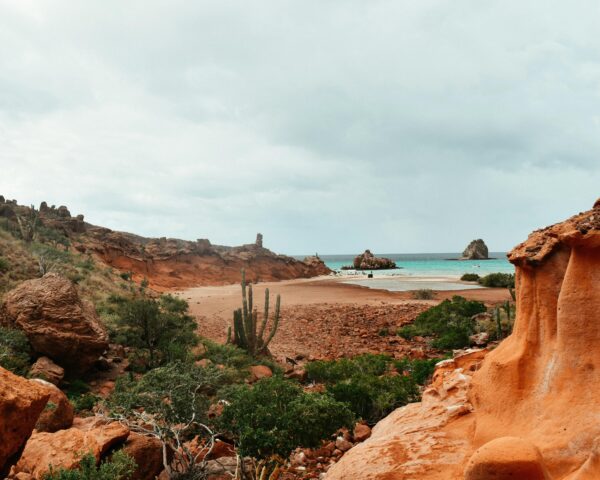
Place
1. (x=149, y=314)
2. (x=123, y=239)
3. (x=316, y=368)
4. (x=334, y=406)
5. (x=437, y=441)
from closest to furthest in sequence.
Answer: (x=437, y=441) < (x=334, y=406) < (x=316, y=368) < (x=149, y=314) < (x=123, y=239)

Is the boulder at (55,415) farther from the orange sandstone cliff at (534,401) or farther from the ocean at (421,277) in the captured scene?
the ocean at (421,277)

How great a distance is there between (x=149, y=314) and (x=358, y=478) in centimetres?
1018

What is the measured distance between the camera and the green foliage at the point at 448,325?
15180 mm

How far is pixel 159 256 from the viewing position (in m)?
53.1

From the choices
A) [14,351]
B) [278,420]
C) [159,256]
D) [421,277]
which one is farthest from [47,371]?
[421,277]

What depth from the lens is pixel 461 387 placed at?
16.5ft

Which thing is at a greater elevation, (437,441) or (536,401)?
(536,401)

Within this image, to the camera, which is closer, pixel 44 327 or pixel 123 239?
pixel 44 327

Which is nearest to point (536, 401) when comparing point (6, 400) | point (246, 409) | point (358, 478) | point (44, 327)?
point (358, 478)

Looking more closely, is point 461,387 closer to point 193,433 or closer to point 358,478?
point 358,478

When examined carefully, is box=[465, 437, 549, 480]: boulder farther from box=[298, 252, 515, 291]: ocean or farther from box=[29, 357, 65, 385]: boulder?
box=[298, 252, 515, 291]: ocean

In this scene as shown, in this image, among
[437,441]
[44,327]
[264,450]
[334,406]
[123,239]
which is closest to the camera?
[437,441]

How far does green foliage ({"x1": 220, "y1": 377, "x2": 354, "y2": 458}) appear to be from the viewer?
557 cm

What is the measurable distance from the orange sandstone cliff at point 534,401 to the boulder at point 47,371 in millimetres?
7300
